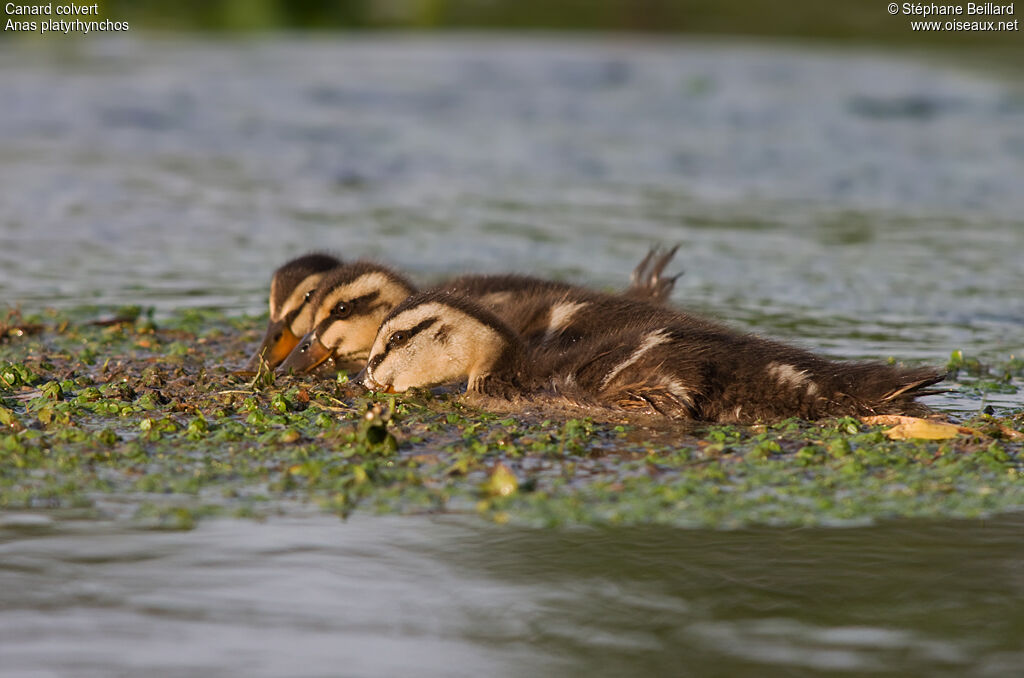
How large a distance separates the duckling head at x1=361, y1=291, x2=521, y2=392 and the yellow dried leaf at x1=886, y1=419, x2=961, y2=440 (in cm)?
143

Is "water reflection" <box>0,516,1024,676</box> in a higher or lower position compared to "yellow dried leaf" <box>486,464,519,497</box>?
lower

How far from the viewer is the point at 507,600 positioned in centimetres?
352

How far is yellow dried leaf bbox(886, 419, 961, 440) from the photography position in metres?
4.88

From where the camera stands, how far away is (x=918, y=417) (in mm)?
5039

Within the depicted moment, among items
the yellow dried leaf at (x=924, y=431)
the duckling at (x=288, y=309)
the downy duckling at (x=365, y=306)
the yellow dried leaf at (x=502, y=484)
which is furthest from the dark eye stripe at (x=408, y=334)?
the yellow dried leaf at (x=924, y=431)

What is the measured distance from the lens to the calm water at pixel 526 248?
3.30 meters

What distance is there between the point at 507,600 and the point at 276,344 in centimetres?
304

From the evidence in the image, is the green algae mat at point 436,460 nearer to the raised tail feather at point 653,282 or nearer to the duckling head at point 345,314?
the duckling head at point 345,314

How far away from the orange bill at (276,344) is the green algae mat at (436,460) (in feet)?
1.42

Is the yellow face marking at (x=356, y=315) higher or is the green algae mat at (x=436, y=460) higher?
the yellow face marking at (x=356, y=315)

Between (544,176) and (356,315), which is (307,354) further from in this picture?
(544,176)

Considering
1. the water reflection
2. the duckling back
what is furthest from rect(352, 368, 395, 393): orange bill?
the water reflection

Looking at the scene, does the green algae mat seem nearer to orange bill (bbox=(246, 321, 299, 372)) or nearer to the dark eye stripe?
the dark eye stripe

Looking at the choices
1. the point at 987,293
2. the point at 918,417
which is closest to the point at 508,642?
the point at 918,417
